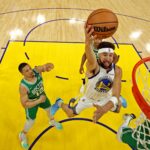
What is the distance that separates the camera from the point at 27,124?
3.35 metres

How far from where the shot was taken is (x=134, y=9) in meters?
8.62

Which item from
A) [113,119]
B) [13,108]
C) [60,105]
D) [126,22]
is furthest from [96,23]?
[126,22]

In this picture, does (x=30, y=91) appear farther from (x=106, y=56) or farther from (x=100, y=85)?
(x=106, y=56)

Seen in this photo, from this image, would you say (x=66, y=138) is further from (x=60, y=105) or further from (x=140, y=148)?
(x=140, y=148)

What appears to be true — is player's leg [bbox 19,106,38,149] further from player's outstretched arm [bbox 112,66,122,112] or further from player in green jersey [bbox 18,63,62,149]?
player's outstretched arm [bbox 112,66,122,112]

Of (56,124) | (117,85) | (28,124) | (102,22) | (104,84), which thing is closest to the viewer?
(117,85)

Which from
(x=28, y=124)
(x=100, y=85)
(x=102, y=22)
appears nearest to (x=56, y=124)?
Result: (x=28, y=124)

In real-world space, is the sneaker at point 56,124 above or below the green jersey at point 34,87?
below

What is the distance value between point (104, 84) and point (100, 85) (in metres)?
0.06

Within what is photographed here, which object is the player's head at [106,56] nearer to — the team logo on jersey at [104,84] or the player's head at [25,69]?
the team logo on jersey at [104,84]

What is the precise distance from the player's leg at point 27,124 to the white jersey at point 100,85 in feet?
2.70

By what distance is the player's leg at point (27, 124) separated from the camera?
10.5 ft

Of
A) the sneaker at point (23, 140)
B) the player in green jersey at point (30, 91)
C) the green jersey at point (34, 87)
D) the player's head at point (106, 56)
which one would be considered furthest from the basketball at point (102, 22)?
the sneaker at point (23, 140)

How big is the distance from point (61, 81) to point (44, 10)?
4.03 metres
